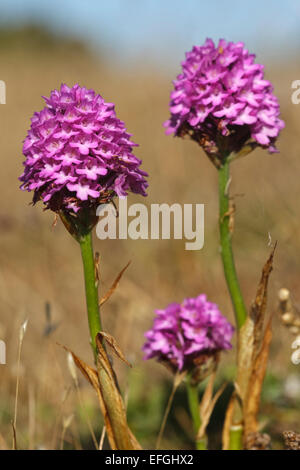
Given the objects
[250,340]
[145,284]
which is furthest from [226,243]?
[145,284]

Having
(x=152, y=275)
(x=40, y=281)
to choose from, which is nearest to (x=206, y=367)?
(x=152, y=275)

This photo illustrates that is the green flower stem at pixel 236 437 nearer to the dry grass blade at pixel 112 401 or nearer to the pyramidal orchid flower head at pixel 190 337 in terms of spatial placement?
the pyramidal orchid flower head at pixel 190 337

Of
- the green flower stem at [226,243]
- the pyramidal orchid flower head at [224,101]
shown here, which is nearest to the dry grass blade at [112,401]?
the green flower stem at [226,243]

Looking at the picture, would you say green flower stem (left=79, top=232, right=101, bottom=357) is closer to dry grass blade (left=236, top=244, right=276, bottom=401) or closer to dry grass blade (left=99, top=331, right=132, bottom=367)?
dry grass blade (left=99, top=331, right=132, bottom=367)

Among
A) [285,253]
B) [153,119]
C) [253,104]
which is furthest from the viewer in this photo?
[153,119]

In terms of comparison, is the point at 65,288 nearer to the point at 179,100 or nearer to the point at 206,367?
the point at 206,367
